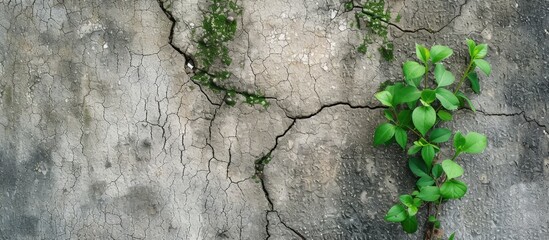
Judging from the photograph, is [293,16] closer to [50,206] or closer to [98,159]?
[98,159]

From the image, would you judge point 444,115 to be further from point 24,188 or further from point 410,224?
point 24,188

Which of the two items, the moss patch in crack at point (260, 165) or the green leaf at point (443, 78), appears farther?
the moss patch in crack at point (260, 165)

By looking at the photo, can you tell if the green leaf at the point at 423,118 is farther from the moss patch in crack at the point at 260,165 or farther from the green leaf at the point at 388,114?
the moss patch in crack at the point at 260,165

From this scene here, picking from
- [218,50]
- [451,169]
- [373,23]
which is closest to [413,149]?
[451,169]

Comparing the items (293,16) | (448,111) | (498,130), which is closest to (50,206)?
(293,16)

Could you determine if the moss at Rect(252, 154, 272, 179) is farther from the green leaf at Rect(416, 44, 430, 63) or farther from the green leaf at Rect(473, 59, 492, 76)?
the green leaf at Rect(473, 59, 492, 76)

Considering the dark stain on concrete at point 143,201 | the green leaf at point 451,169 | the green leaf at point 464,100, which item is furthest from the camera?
the dark stain on concrete at point 143,201

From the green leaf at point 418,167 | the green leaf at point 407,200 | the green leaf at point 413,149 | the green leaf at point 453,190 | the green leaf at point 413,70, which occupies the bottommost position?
the green leaf at point 407,200

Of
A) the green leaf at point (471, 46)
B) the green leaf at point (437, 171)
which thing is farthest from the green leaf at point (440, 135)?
the green leaf at point (471, 46)
